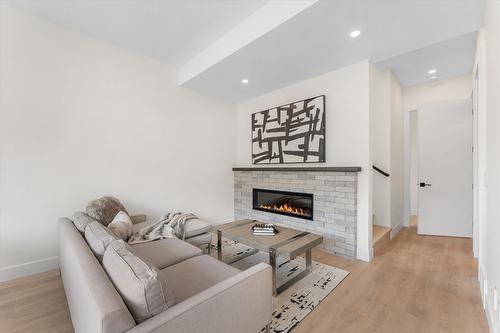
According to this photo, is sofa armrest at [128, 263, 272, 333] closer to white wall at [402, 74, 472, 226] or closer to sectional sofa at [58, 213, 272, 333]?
sectional sofa at [58, 213, 272, 333]

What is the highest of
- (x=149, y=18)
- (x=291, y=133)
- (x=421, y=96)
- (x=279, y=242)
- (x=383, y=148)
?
(x=149, y=18)

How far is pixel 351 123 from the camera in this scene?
3014mm

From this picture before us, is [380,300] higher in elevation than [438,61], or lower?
lower

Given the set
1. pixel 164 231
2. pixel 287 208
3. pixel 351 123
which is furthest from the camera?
pixel 287 208

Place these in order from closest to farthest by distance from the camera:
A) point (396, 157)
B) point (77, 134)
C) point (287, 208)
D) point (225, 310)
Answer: point (225, 310) < point (77, 134) < point (287, 208) < point (396, 157)

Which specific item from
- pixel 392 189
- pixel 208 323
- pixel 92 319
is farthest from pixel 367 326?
pixel 392 189

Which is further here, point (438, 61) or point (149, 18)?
point (438, 61)

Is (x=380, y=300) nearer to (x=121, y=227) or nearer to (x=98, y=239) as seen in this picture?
(x=98, y=239)

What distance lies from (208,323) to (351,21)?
2635 mm

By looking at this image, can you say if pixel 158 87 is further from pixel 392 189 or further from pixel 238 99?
pixel 392 189

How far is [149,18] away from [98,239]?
2.39 meters

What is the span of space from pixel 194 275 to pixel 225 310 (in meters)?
0.59

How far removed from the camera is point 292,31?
222 centimetres

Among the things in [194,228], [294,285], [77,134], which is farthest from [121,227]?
[294,285]
